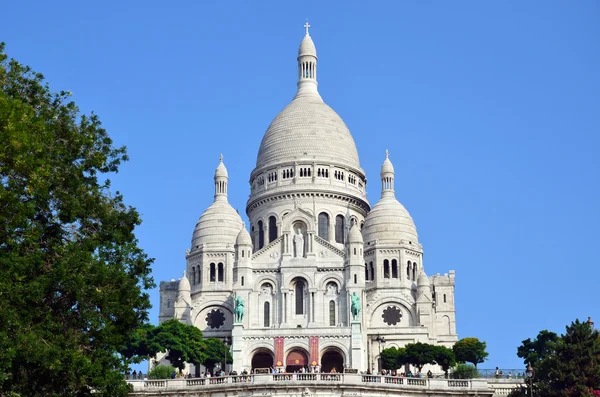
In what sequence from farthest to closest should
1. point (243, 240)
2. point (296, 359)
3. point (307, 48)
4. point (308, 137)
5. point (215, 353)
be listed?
point (307, 48) → point (308, 137) → point (243, 240) → point (296, 359) → point (215, 353)

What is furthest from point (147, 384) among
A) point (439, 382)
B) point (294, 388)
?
point (439, 382)

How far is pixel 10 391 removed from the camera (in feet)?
130

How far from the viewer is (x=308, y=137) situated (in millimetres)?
124125

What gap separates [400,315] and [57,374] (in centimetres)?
7381

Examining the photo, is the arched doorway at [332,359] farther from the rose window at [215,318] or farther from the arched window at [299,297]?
the rose window at [215,318]

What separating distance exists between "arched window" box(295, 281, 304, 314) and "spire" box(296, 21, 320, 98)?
32.5 metres

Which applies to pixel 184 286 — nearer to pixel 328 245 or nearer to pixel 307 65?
pixel 328 245

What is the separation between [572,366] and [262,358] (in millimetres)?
45881

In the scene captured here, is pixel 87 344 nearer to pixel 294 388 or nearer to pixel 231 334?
pixel 294 388

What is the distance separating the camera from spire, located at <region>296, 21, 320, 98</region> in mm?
134125

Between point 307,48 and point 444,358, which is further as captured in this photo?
point 307,48

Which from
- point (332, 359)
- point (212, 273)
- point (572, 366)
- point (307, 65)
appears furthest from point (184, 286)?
point (572, 366)

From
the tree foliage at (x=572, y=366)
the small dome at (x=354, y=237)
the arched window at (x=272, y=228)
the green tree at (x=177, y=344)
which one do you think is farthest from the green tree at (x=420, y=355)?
the tree foliage at (x=572, y=366)

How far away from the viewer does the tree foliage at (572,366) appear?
59250 mm
